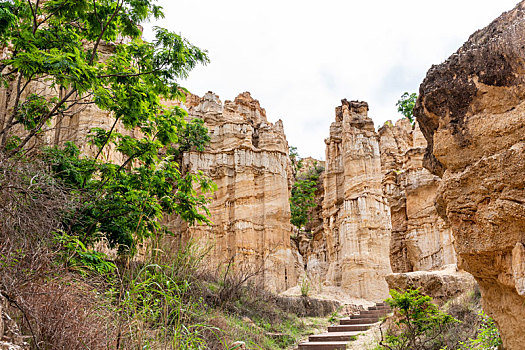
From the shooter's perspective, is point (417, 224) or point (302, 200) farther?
point (302, 200)

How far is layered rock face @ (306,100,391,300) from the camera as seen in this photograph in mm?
20812

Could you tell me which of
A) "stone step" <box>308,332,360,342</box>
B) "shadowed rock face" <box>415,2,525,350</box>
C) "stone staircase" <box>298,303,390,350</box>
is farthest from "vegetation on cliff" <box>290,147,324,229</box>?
"shadowed rock face" <box>415,2,525,350</box>

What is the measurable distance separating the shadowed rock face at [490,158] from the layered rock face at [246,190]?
16198 millimetres

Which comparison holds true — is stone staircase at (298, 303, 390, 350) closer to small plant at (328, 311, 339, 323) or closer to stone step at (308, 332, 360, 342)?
stone step at (308, 332, 360, 342)

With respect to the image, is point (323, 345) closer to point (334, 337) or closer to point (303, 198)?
point (334, 337)

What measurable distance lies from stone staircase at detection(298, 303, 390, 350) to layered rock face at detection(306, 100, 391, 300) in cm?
619

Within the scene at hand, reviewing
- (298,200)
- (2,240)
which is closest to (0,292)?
(2,240)

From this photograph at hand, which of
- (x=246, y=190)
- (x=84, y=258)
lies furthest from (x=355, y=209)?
(x=84, y=258)

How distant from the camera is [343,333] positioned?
11508mm

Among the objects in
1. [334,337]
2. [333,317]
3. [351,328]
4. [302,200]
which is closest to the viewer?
[334,337]

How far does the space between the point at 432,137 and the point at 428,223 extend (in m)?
10.6

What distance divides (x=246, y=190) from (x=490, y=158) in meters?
18.4

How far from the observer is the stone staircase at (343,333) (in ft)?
33.8

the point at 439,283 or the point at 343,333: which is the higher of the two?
the point at 439,283
